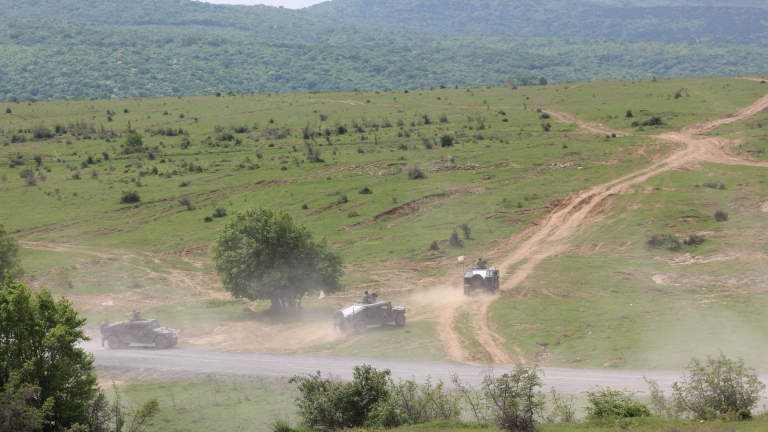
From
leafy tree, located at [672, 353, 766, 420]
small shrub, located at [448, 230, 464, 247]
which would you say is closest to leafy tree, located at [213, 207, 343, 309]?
small shrub, located at [448, 230, 464, 247]

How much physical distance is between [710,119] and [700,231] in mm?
40427

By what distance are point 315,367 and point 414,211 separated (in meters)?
29.4

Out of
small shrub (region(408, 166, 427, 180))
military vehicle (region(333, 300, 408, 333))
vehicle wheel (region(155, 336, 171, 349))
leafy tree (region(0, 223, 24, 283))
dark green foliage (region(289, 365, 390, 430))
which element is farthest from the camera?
small shrub (region(408, 166, 427, 180))

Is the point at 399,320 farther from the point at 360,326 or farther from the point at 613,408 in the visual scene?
the point at 613,408

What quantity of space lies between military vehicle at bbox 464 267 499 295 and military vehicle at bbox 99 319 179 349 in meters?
15.3

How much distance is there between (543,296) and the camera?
35062mm

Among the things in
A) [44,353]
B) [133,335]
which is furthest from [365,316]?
[44,353]

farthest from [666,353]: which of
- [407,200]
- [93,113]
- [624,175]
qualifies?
[93,113]

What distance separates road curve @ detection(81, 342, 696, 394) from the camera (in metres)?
22.5

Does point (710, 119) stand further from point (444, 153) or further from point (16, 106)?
point (16, 106)

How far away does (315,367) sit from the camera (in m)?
25.4

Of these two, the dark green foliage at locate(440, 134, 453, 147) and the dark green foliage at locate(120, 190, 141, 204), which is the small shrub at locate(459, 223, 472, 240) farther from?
the dark green foliage at locate(120, 190, 141, 204)

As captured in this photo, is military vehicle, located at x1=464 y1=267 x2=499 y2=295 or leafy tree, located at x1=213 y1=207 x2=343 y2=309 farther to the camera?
military vehicle, located at x1=464 y1=267 x2=499 y2=295

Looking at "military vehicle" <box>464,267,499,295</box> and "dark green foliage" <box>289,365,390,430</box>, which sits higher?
"dark green foliage" <box>289,365,390,430</box>
